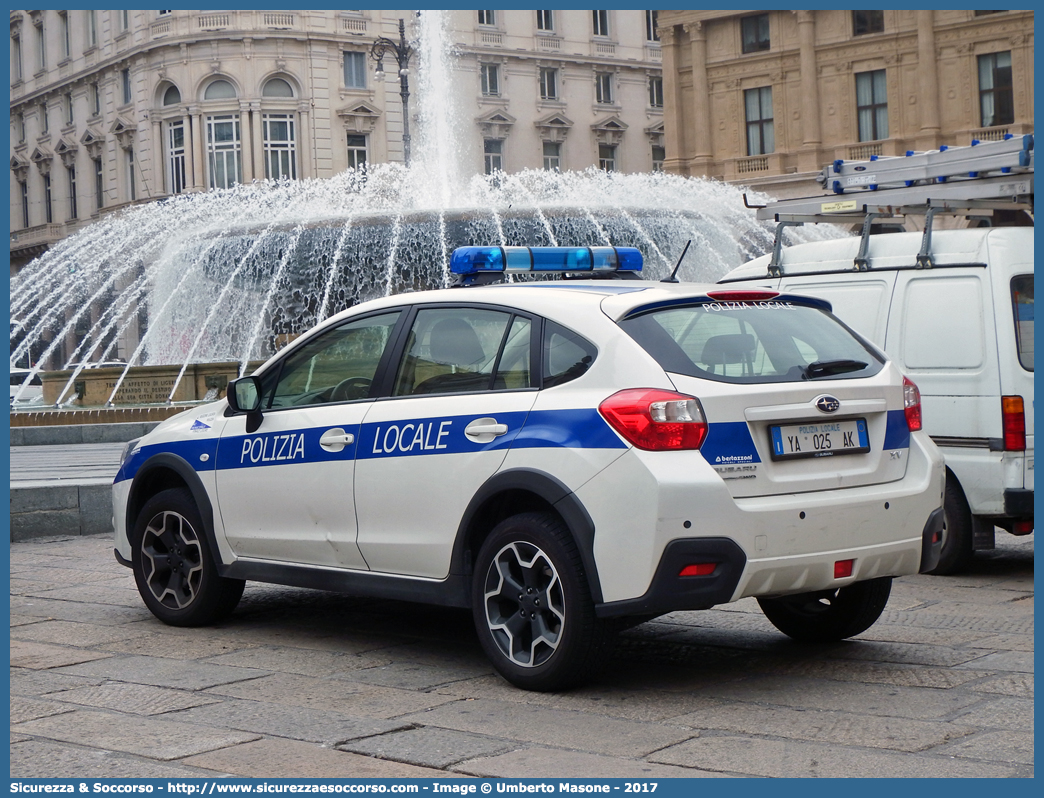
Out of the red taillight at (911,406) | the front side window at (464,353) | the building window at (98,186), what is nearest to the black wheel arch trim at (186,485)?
the front side window at (464,353)

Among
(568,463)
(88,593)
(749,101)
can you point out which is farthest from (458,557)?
(749,101)

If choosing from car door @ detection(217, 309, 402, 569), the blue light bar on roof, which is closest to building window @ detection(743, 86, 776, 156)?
the blue light bar on roof

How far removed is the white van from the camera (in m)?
7.70

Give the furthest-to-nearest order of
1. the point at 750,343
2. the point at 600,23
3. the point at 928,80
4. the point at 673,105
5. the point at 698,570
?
the point at 600,23 < the point at 673,105 < the point at 928,80 < the point at 750,343 < the point at 698,570

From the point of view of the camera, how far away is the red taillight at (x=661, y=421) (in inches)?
196

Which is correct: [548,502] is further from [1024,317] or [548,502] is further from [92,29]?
[92,29]

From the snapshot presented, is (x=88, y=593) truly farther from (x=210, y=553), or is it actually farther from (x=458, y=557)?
(x=458, y=557)

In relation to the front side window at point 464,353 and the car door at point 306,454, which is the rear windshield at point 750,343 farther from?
the car door at point 306,454

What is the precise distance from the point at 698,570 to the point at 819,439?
772 mm

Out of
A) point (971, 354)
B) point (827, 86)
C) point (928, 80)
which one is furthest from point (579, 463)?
point (827, 86)

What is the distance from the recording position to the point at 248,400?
21.8ft

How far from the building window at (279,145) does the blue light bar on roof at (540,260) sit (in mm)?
50172

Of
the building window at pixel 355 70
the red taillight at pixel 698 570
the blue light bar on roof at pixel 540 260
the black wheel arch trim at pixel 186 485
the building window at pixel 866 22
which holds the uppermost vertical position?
the building window at pixel 355 70

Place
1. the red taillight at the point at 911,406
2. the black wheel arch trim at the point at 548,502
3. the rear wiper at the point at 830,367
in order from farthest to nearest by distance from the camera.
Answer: the red taillight at the point at 911,406
the rear wiper at the point at 830,367
the black wheel arch trim at the point at 548,502
